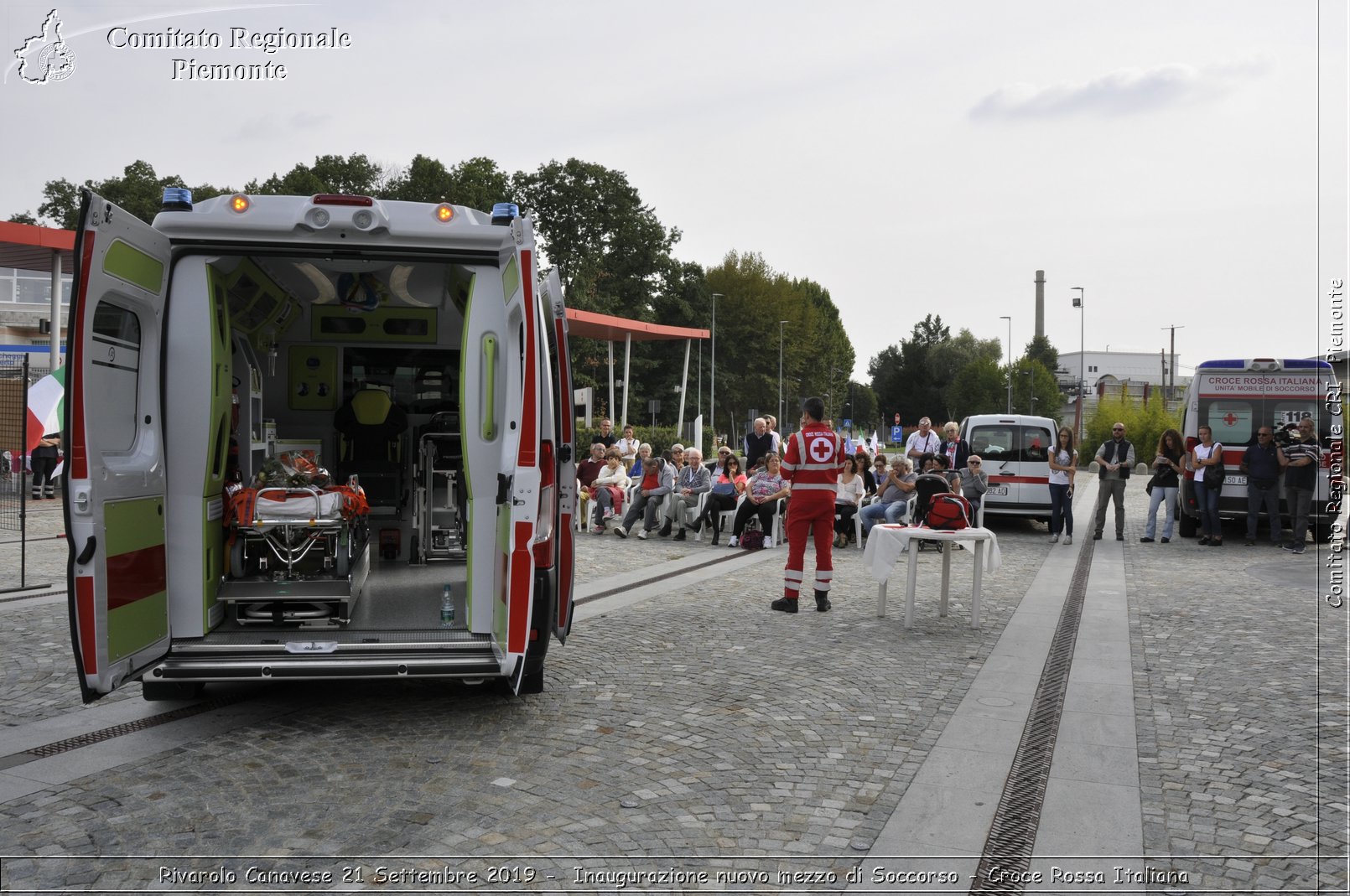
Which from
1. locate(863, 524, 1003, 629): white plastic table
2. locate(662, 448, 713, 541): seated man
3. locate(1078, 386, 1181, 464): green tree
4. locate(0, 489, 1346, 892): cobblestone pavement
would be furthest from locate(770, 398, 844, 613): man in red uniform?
locate(1078, 386, 1181, 464): green tree

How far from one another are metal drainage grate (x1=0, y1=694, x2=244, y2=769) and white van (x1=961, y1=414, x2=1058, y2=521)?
12905 mm

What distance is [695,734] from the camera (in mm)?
5488

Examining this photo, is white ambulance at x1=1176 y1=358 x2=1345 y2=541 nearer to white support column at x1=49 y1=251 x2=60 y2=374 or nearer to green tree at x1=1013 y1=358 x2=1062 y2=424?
white support column at x1=49 y1=251 x2=60 y2=374

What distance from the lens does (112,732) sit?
5.44m

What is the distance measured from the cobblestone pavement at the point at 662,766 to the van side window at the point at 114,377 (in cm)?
156

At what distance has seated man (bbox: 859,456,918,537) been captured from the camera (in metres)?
13.5

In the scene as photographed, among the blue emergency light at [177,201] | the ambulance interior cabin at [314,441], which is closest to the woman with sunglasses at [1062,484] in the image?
the ambulance interior cabin at [314,441]

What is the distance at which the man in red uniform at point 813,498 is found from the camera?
897cm

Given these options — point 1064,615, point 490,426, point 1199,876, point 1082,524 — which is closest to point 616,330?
point 1082,524

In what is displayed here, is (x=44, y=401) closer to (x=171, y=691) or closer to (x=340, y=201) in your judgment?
(x=171, y=691)

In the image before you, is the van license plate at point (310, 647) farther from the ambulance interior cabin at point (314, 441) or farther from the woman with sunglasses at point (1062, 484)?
the woman with sunglasses at point (1062, 484)

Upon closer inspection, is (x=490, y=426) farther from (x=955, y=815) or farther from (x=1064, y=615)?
(x=1064, y=615)

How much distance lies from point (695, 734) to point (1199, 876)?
244 centimetres

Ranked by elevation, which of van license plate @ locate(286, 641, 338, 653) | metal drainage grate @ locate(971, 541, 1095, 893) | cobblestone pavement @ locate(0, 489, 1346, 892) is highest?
van license plate @ locate(286, 641, 338, 653)
